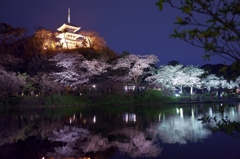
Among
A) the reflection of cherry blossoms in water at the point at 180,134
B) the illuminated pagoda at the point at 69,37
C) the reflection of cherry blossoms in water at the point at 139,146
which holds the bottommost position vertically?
the reflection of cherry blossoms in water at the point at 139,146

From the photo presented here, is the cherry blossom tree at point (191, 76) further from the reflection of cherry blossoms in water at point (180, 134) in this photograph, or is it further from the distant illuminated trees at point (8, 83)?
the reflection of cherry blossoms in water at point (180, 134)

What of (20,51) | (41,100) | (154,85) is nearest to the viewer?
(41,100)

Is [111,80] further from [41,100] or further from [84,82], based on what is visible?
[41,100]

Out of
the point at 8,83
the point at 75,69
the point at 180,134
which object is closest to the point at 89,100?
the point at 75,69

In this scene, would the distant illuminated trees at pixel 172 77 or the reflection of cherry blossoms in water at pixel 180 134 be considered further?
the distant illuminated trees at pixel 172 77

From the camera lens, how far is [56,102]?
71.4ft

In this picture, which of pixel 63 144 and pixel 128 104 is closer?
pixel 63 144

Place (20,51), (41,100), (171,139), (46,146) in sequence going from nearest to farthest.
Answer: (46,146) → (171,139) → (41,100) → (20,51)

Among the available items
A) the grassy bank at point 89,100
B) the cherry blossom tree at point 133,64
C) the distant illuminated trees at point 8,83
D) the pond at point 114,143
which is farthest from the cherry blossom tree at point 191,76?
the pond at point 114,143

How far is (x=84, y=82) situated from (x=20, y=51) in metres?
13.6

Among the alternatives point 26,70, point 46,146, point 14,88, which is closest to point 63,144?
point 46,146

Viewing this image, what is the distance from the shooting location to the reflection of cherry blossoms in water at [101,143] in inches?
258

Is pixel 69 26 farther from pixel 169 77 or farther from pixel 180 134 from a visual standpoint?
pixel 180 134

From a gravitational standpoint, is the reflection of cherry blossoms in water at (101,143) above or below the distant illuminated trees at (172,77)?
below
